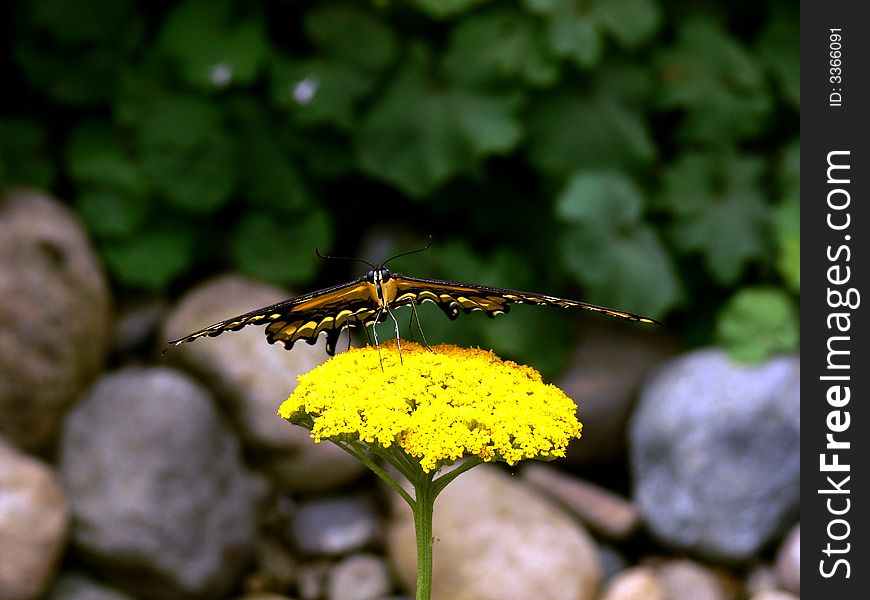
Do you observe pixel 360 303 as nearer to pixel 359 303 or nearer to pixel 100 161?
pixel 359 303

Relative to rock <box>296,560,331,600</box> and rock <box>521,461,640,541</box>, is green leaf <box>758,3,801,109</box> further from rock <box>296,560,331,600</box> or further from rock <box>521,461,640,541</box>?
rock <box>296,560,331,600</box>

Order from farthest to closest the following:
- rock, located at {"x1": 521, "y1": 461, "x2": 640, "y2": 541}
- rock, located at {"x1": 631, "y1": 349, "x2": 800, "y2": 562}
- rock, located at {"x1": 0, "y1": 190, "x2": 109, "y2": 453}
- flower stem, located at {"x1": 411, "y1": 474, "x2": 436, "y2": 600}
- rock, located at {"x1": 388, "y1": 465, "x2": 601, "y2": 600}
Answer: rock, located at {"x1": 521, "y1": 461, "x2": 640, "y2": 541} → rock, located at {"x1": 631, "y1": 349, "x2": 800, "y2": 562} → rock, located at {"x1": 388, "y1": 465, "x2": 601, "y2": 600} → rock, located at {"x1": 0, "y1": 190, "x2": 109, "y2": 453} → flower stem, located at {"x1": 411, "y1": 474, "x2": 436, "y2": 600}

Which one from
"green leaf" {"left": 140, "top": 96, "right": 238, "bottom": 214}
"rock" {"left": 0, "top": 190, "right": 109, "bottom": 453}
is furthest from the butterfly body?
"green leaf" {"left": 140, "top": 96, "right": 238, "bottom": 214}

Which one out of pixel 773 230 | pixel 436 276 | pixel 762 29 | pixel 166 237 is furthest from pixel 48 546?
pixel 762 29

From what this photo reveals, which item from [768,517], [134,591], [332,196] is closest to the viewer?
[134,591]

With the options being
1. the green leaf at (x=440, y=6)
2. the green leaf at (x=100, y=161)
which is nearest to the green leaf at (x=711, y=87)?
the green leaf at (x=440, y=6)

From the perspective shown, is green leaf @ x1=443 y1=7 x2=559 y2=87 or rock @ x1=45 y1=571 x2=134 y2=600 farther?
green leaf @ x1=443 y1=7 x2=559 y2=87

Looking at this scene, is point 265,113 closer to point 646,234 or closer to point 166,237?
point 166,237
